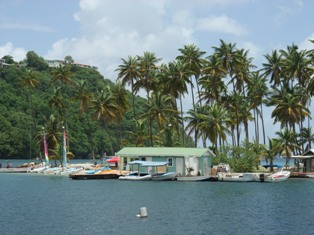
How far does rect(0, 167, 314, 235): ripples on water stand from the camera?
42750 mm

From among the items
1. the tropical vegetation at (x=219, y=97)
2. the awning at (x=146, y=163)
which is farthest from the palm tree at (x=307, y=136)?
the awning at (x=146, y=163)

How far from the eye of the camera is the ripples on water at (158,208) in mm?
42750

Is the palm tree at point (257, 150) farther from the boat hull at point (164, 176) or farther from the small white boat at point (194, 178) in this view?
the boat hull at point (164, 176)

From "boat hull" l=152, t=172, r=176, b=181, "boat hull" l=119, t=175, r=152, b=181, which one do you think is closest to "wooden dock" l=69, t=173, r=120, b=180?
"boat hull" l=119, t=175, r=152, b=181

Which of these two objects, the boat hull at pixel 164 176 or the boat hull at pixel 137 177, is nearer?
the boat hull at pixel 137 177

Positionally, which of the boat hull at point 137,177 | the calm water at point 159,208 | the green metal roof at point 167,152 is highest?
the green metal roof at point 167,152

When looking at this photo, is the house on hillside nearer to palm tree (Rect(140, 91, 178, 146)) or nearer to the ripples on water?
the ripples on water

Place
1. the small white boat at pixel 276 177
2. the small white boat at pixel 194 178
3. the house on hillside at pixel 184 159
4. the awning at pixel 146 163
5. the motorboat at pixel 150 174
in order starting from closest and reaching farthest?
the small white boat at pixel 276 177, the small white boat at pixel 194 178, the awning at pixel 146 163, the motorboat at pixel 150 174, the house on hillside at pixel 184 159

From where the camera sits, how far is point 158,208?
5412 cm

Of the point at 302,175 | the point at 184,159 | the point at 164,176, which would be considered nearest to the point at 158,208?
the point at 164,176

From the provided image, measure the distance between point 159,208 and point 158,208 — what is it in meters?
0.11

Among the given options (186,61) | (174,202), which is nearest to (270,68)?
(186,61)

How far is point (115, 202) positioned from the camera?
5962cm

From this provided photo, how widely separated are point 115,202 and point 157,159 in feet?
114
